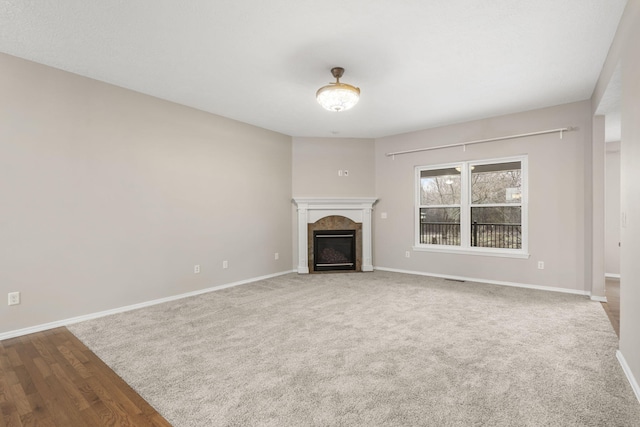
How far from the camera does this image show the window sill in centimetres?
471

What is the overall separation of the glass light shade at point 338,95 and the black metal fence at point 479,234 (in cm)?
336

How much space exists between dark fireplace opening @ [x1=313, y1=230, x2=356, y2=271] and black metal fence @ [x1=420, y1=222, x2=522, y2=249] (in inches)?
55.4

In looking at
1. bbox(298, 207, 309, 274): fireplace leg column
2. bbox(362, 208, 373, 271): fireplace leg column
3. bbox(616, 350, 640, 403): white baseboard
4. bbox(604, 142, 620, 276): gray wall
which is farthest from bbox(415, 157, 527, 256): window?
bbox(616, 350, 640, 403): white baseboard

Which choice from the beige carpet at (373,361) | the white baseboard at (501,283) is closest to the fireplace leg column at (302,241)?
the white baseboard at (501,283)

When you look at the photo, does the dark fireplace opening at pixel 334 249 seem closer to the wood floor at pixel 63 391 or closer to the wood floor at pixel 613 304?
the wood floor at pixel 613 304

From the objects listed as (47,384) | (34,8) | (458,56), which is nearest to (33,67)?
(34,8)

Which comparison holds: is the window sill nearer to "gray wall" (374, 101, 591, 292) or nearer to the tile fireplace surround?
"gray wall" (374, 101, 591, 292)

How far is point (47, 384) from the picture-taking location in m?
2.08

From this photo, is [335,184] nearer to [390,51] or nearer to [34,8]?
[390,51]

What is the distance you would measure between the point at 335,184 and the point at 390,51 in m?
3.42

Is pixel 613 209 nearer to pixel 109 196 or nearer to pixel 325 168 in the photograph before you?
pixel 325 168

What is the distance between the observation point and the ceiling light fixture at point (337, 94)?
3156mm

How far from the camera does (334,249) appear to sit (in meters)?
6.14

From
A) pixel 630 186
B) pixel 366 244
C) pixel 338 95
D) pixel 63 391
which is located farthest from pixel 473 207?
pixel 63 391
